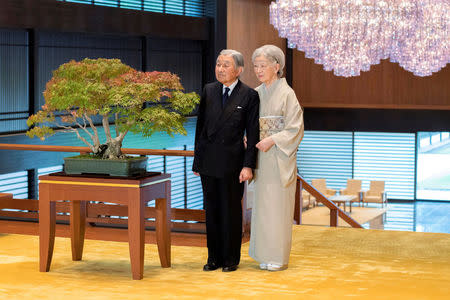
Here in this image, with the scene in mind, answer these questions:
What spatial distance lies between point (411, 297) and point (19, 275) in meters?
2.41

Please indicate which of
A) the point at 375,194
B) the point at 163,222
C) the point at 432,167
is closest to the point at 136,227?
the point at 163,222

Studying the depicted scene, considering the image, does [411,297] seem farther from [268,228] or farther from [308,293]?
[268,228]

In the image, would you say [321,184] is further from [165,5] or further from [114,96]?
[114,96]

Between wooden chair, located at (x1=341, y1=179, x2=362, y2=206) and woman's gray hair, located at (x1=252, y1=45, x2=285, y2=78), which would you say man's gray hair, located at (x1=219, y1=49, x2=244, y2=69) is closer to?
woman's gray hair, located at (x1=252, y1=45, x2=285, y2=78)

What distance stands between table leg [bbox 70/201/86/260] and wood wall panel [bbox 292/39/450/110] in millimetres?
12456

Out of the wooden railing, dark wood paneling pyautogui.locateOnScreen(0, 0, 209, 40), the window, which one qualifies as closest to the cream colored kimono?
the wooden railing

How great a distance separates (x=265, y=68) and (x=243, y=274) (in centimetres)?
133

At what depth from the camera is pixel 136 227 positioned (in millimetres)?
4230

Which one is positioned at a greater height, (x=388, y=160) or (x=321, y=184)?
(x=388, y=160)

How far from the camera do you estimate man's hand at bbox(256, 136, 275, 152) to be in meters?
4.47

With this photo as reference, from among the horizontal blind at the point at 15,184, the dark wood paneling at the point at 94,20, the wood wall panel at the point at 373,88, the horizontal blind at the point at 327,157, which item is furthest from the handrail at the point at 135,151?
the horizontal blind at the point at 327,157

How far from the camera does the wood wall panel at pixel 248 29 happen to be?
1445 cm

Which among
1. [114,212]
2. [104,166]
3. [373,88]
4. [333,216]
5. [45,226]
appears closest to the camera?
[104,166]

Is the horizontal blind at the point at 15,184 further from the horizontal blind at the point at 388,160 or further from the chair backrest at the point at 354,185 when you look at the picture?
the horizontal blind at the point at 388,160
